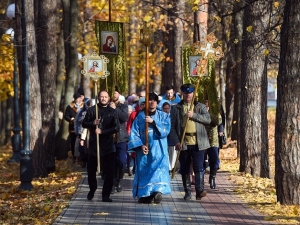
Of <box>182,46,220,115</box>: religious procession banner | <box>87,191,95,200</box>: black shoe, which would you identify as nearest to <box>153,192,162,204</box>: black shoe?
<box>87,191,95,200</box>: black shoe

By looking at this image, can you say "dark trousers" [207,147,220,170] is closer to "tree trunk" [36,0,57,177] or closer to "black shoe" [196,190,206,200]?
"black shoe" [196,190,206,200]

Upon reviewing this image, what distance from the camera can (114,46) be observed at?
19125mm

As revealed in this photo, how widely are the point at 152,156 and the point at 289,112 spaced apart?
2492 millimetres

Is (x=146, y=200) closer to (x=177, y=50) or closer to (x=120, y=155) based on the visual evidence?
(x=120, y=155)

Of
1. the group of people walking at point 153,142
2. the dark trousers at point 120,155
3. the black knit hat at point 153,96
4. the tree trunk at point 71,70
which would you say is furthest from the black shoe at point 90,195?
the tree trunk at point 71,70

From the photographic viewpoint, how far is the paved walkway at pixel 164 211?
12.1 m

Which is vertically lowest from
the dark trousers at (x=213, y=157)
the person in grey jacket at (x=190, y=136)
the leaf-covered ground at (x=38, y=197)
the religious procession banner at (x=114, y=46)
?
the leaf-covered ground at (x=38, y=197)

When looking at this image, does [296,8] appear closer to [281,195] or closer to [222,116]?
[281,195]

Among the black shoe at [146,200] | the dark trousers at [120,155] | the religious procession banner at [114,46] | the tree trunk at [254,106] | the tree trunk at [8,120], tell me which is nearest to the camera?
the black shoe at [146,200]

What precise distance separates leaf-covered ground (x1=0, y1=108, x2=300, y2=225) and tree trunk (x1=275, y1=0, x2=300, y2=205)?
362 mm

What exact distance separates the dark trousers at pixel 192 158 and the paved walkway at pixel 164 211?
0.52 meters

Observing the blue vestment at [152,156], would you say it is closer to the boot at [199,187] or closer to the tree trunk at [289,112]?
the boot at [199,187]

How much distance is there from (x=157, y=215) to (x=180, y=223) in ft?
3.06

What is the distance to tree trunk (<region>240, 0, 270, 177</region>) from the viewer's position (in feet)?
61.8
